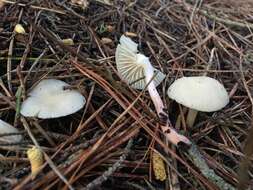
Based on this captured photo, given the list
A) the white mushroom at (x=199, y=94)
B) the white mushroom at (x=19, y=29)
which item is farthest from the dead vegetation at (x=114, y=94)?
the white mushroom at (x=199, y=94)

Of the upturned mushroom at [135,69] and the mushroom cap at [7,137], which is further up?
the upturned mushroom at [135,69]

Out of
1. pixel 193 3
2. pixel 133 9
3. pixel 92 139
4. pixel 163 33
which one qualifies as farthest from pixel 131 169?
pixel 193 3

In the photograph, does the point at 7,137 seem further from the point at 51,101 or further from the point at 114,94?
the point at 114,94

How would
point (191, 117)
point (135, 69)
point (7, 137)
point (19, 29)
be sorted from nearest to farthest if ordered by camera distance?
point (7, 137) < point (191, 117) < point (135, 69) < point (19, 29)

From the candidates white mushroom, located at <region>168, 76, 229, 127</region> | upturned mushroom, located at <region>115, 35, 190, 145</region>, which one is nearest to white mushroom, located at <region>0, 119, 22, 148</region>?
upturned mushroom, located at <region>115, 35, 190, 145</region>

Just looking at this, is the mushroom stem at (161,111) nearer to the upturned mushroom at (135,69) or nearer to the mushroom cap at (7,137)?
the upturned mushroom at (135,69)

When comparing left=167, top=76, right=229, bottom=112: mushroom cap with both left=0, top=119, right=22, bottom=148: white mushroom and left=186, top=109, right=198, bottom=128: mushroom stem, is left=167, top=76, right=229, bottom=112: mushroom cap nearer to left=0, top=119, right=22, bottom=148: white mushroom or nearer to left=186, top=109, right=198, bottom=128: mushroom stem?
left=186, top=109, right=198, bottom=128: mushroom stem

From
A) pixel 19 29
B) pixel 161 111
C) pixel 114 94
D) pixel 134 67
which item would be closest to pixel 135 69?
pixel 134 67
